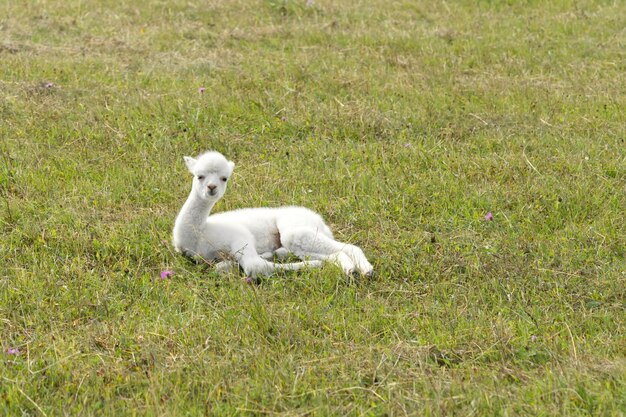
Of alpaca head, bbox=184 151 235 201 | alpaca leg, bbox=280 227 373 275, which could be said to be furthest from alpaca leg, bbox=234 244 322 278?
alpaca head, bbox=184 151 235 201

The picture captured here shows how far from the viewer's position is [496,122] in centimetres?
894

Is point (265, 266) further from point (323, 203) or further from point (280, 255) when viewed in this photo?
point (323, 203)

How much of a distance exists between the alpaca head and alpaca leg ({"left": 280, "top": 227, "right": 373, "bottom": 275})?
22.7 inches

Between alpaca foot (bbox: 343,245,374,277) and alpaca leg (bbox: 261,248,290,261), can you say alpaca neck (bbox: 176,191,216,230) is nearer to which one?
alpaca leg (bbox: 261,248,290,261)

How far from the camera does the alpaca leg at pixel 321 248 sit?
5.89 m

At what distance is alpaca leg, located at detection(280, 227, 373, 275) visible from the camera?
589 cm

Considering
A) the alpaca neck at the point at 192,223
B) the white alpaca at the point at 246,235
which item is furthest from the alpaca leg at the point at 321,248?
the alpaca neck at the point at 192,223

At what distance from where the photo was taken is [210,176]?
592 cm

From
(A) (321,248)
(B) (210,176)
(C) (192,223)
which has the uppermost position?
(B) (210,176)

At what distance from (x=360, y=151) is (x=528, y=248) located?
229 centimetres

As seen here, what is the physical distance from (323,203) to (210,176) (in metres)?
1.37

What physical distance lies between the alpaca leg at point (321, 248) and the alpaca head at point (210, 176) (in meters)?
0.58

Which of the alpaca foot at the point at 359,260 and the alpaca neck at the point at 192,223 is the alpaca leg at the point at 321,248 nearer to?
the alpaca foot at the point at 359,260

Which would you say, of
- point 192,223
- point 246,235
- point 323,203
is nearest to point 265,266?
point 246,235
